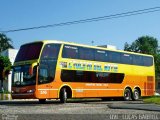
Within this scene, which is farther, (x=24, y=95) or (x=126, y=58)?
(x=126, y=58)

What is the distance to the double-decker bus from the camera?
2455 centimetres

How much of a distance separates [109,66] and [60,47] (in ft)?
17.9

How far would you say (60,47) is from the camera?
25.7 m

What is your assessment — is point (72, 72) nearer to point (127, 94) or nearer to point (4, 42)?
point (127, 94)

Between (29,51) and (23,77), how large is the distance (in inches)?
62.2

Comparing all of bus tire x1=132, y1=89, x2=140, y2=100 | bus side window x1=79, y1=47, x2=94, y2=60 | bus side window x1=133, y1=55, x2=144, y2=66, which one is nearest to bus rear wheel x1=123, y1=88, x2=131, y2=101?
bus tire x1=132, y1=89, x2=140, y2=100

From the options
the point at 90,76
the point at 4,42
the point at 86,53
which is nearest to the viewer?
the point at 86,53

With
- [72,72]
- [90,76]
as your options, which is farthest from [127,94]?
[72,72]

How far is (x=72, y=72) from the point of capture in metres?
26.5

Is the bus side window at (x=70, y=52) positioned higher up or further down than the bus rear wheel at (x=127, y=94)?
higher up

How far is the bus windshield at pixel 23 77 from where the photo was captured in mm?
24406

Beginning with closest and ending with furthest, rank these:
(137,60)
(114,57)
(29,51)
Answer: (29,51) → (114,57) → (137,60)

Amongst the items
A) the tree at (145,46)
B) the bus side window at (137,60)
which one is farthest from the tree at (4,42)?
the bus side window at (137,60)

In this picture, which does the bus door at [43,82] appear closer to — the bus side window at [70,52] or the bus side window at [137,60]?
the bus side window at [70,52]
